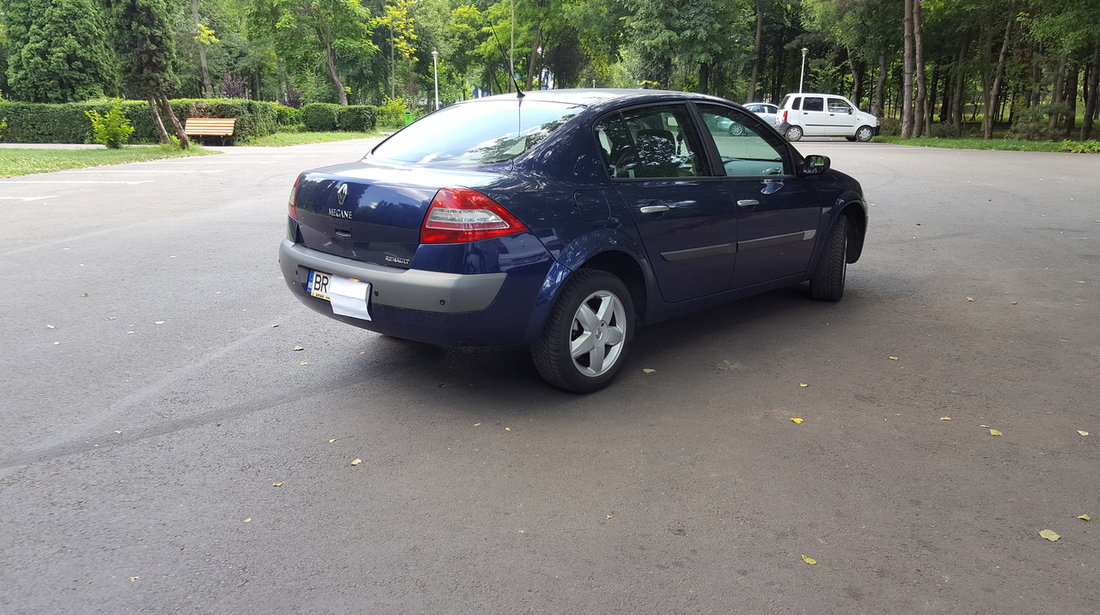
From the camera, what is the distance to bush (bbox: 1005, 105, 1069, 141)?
28.2m

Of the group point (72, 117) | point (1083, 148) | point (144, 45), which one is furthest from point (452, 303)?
point (72, 117)

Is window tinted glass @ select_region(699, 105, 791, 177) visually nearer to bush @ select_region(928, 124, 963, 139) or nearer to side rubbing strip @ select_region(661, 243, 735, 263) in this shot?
side rubbing strip @ select_region(661, 243, 735, 263)

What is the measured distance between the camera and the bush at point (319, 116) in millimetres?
37000

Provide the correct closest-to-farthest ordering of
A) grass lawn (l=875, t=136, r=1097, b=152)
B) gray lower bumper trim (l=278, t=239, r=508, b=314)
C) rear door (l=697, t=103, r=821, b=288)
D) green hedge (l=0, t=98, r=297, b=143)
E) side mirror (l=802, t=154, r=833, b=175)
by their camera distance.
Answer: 1. gray lower bumper trim (l=278, t=239, r=508, b=314)
2. rear door (l=697, t=103, r=821, b=288)
3. side mirror (l=802, t=154, r=833, b=175)
4. grass lawn (l=875, t=136, r=1097, b=152)
5. green hedge (l=0, t=98, r=297, b=143)

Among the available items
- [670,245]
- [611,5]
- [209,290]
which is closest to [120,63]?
[209,290]

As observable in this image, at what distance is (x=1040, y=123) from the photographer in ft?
93.4

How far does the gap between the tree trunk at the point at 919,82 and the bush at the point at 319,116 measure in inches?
969

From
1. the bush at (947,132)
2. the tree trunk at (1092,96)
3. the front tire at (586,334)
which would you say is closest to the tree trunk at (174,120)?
Result: the front tire at (586,334)

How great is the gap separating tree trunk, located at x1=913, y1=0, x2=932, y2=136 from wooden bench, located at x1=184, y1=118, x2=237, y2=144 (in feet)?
77.6

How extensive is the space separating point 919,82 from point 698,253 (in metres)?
29.5

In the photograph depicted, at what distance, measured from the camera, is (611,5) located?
50250mm

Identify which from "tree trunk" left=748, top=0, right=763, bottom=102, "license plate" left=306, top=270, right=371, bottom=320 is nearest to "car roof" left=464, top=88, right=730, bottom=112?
"license plate" left=306, top=270, right=371, bottom=320

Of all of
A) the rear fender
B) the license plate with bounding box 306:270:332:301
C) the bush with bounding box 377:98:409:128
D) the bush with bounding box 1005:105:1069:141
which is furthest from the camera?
the bush with bounding box 377:98:409:128

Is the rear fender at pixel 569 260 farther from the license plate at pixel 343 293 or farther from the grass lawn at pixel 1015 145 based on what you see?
the grass lawn at pixel 1015 145
